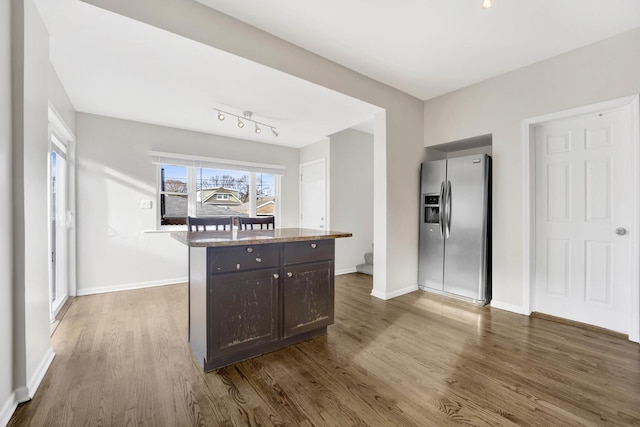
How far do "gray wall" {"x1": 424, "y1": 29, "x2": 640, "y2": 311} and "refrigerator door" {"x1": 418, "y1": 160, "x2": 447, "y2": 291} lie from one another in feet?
1.65

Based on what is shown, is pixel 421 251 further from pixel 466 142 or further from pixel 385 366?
pixel 385 366

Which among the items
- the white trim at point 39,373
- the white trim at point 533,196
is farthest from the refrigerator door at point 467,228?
the white trim at point 39,373

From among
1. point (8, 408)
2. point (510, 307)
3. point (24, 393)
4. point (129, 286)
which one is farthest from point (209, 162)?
point (510, 307)

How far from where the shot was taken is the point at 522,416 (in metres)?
1.51

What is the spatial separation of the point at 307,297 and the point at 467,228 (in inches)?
89.9

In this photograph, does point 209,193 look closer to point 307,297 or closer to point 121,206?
point 121,206

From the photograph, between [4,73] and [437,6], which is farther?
[437,6]

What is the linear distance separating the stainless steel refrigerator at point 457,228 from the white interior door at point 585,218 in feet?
1.70

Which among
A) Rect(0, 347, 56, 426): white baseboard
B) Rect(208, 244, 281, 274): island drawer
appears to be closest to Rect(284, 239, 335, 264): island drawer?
Rect(208, 244, 281, 274): island drawer

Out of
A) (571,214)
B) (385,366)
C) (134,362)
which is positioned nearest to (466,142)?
(571,214)

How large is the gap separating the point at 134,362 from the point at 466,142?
4.36 metres

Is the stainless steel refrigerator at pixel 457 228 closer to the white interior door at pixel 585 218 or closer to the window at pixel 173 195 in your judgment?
the white interior door at pixel 585 218

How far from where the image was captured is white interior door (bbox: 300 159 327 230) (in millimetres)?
5043

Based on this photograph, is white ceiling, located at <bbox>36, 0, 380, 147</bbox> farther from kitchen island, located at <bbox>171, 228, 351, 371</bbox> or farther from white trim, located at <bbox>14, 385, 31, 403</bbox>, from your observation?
white trim, located at <bbox>14, 385, 31, 403</bbox>
